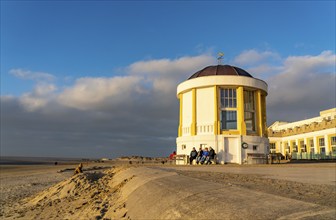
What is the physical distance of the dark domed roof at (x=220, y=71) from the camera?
29.9 m

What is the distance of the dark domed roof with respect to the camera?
1178 inches

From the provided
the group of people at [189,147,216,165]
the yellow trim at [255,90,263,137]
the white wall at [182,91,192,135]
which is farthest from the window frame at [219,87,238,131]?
the group of people at [189,147,216,165]

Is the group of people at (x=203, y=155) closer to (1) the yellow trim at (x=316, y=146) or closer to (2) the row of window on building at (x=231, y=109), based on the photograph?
(2) the row of window on building at (x=231, y=109)

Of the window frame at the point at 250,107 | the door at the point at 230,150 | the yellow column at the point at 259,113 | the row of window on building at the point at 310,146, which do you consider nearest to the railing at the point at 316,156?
the row of window on building at the point at 310,146

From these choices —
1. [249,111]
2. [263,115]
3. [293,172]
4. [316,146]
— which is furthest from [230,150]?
[316,146]

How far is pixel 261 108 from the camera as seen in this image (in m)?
31.6

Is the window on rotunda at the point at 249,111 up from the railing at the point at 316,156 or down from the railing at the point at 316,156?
up

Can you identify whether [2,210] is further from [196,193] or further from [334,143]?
[334,143]

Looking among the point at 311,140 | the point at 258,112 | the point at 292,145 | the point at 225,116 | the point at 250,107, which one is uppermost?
the point at 250,107

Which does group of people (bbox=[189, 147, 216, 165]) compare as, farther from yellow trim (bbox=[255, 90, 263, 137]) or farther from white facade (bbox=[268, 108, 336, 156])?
white facade (bbox=[268, 108, 336, 156])

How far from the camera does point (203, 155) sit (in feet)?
87.2

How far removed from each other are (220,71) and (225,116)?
4.42 m

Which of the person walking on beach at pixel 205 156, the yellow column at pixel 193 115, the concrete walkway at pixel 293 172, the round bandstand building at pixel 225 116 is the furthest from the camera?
the yellow column at pixel 193 115

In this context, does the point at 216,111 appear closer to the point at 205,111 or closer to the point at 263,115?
the point at 205,111
